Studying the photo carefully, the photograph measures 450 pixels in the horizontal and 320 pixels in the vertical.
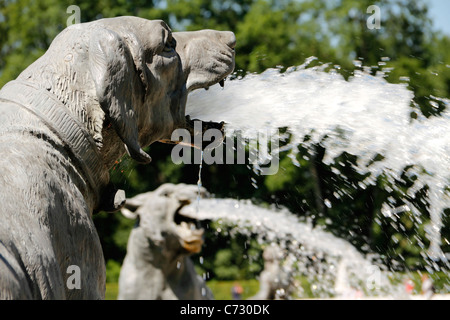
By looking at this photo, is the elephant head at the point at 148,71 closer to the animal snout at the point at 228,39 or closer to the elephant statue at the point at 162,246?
the animal snout at the point at 228,39

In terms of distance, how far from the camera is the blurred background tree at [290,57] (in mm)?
20453

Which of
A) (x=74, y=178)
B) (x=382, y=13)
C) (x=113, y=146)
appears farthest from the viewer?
(x=382, y=13)

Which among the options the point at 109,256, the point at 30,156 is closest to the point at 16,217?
the point at 30,156

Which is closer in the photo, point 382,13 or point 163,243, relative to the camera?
point 163,243

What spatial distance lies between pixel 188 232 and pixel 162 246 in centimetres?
41

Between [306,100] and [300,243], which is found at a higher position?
[306,100]

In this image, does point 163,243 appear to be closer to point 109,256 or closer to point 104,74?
point 104,74

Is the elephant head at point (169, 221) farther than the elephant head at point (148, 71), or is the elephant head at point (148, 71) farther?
the elephant head at point (169, 221)

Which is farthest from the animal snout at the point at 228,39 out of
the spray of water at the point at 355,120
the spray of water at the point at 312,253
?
the spray of water at the point at 312,253

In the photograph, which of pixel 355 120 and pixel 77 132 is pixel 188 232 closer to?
pixel 355 120

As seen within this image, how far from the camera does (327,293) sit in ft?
46.1

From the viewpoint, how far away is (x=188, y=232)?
10.8 metres

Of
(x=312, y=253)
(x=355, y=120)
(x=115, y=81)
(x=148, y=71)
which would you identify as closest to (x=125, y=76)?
(x=115, y=81)
